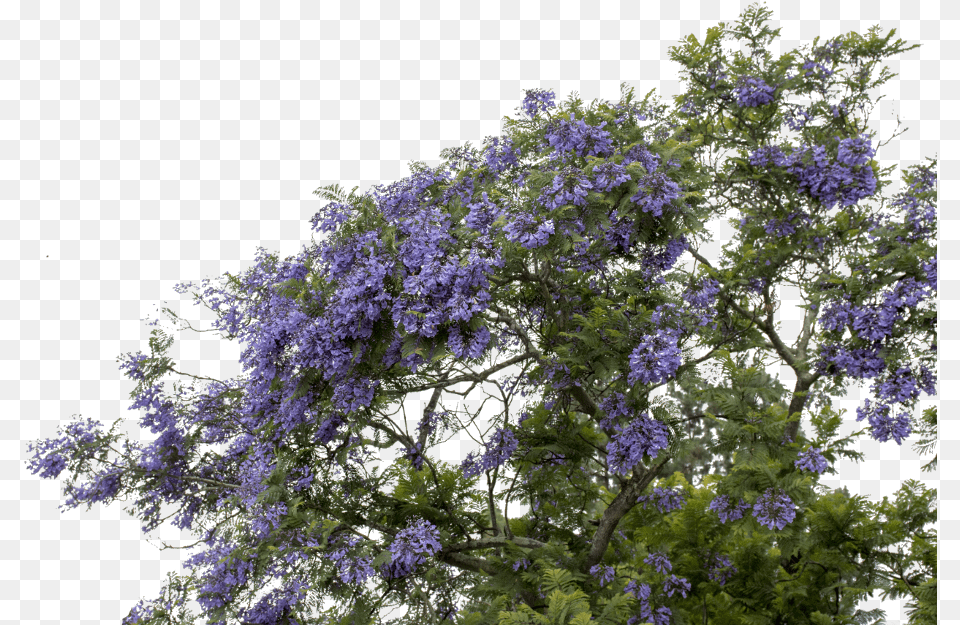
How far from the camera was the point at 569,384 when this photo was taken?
17.3 feet

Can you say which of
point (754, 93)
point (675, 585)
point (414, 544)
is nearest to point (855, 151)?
point (754, 93)

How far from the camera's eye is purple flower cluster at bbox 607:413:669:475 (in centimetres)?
474

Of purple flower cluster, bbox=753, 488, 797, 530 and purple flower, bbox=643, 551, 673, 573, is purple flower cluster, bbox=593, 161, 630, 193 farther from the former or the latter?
purple flower, bbox=643, 551, 673, 573

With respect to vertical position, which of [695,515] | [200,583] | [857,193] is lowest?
[200,583]

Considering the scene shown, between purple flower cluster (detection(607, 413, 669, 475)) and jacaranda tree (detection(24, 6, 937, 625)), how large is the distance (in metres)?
0.02

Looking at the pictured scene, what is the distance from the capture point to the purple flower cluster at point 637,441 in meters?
4.74

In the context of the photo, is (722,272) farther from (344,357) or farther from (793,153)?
(344,357)

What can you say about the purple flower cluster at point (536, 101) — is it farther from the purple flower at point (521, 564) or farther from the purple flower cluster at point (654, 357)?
the purple flower at point (521, 564)

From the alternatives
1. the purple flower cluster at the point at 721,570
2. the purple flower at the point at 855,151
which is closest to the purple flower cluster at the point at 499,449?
the purple flower cluster at the point at 721,570

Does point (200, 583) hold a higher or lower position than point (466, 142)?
lower

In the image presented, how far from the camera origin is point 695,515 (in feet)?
20.6

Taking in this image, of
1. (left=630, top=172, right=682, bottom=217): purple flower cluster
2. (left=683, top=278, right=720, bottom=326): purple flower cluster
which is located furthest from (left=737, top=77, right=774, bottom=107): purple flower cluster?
(left=630, top=172, right=682, bottom=217): purple flower cluster

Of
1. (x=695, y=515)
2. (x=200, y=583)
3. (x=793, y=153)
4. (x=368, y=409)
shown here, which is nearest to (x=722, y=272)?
(x=793, y=153)

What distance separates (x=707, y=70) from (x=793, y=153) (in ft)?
4.08
